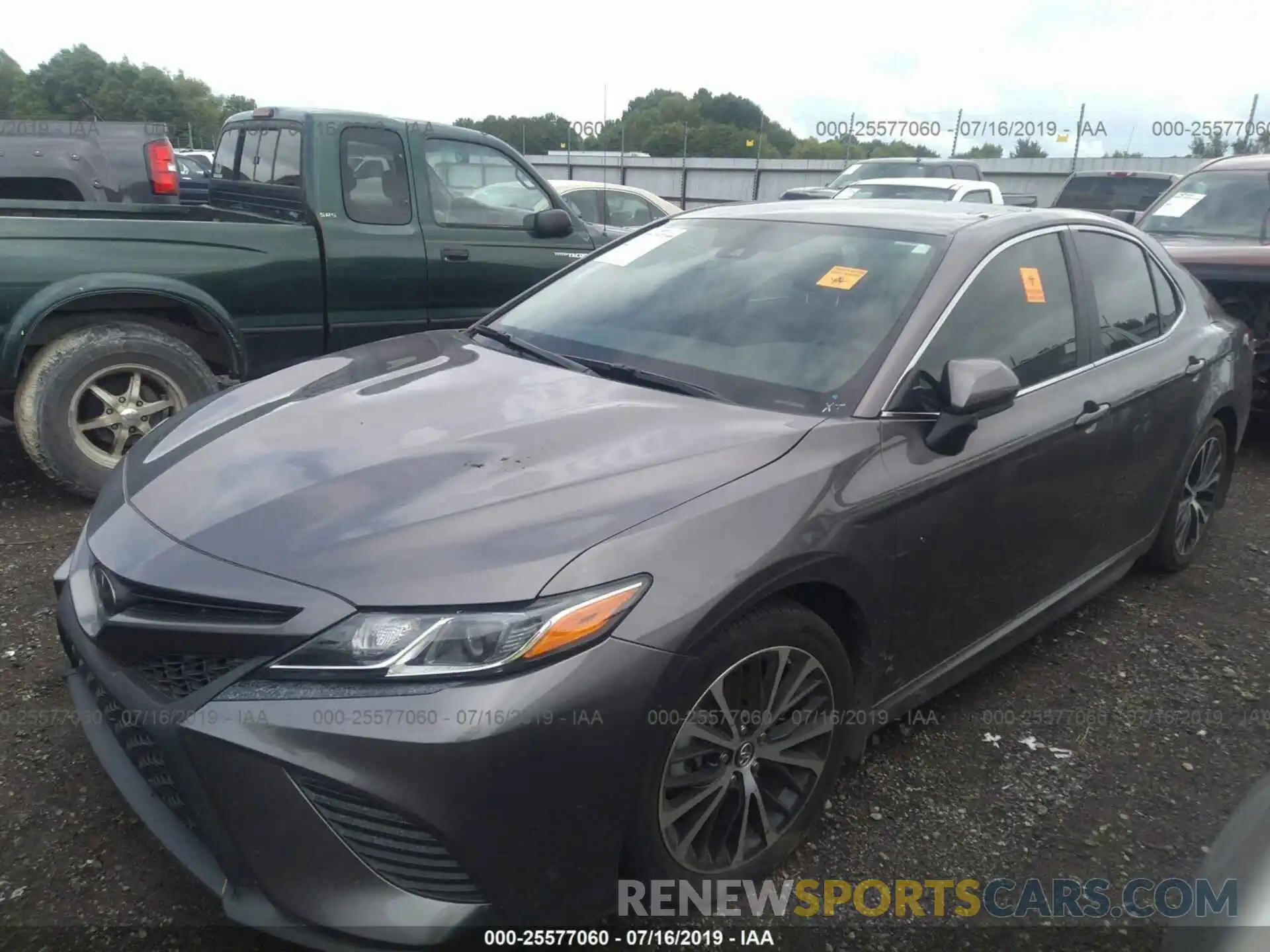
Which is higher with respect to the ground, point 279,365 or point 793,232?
point 793,232

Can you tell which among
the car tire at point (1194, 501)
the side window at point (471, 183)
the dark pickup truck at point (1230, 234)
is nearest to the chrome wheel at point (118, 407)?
the side window at point (471, 183)

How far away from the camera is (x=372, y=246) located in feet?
17.7

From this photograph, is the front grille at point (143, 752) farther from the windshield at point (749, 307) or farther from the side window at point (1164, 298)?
the side window at point (1164, 298)

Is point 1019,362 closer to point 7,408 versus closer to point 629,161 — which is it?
point 7,408

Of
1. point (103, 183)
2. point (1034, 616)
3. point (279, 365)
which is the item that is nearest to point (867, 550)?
point (1034, 616)

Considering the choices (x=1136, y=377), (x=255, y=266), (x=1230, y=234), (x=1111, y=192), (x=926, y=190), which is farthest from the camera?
(x=1111, y=192)

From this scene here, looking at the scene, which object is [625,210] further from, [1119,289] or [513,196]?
[1119,289]

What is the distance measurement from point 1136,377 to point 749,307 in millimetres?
1553

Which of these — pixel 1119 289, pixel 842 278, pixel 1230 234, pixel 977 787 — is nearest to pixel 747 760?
pixel 977 787

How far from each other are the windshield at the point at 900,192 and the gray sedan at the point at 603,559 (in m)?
8.23

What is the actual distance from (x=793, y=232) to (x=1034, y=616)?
152 centimetres

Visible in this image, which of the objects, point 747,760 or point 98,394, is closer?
point 747,760


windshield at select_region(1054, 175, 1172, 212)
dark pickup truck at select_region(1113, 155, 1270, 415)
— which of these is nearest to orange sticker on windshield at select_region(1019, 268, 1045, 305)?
dark pickup truck at select_region(1113, 155, 1270, 415)

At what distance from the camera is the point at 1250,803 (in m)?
1.69
